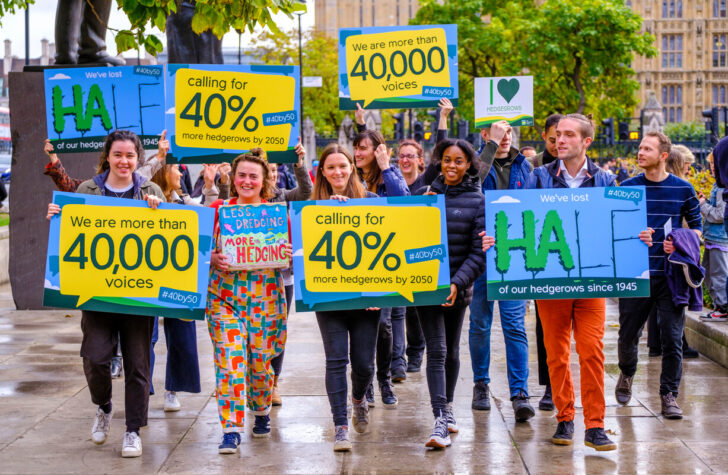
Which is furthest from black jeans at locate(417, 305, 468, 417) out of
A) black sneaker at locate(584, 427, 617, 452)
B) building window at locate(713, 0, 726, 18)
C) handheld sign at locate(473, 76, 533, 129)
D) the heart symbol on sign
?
building window at locate(713, 0, 726, 18)

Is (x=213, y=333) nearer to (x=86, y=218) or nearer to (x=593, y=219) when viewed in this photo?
(x=86, y=218)

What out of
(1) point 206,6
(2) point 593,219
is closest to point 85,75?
(1) point 206,6

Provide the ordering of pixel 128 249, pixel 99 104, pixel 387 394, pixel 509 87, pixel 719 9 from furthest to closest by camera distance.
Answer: pixel 719 9
pixel 509 87
pixel 99 104
pixel 387 394
pixel 128 249

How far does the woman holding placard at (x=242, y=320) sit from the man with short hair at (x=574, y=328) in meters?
1.74

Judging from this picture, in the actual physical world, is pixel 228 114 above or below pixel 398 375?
above

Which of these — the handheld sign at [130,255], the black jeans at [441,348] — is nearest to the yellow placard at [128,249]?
the handheld sign at [130,255]

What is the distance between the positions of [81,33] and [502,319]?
7246 millimetres

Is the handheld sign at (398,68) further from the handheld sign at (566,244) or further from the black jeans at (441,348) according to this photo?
the black jeans at (441,348)

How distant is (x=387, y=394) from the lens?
25.1 ft

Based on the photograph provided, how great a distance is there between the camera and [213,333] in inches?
251

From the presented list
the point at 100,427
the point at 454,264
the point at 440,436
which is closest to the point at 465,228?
the point at 454,264

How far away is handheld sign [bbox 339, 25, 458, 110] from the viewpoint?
7.95m

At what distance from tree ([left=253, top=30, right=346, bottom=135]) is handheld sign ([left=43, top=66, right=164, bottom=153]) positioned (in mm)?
48794

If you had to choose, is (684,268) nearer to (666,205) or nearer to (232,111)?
(666,205)
